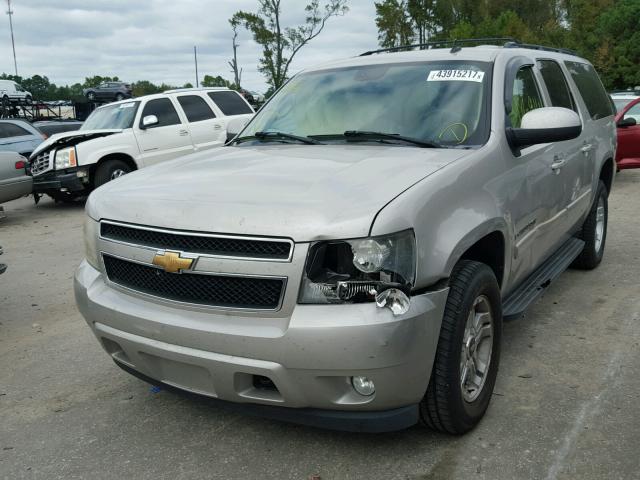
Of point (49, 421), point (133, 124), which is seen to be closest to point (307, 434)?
point (49, 421)

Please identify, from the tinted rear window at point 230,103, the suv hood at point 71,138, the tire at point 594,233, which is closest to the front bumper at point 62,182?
the suv hood at point 71,138

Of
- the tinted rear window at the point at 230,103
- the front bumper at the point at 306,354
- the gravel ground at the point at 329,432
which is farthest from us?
the tinted rear window at the point at 230,103

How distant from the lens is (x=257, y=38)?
121 feet

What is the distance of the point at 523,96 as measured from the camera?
400 cm

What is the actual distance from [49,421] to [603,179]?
5002mm

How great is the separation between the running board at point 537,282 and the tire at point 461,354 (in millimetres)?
388

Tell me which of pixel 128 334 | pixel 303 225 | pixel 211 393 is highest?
pixel 303 225

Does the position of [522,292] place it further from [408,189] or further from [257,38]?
[257,38]

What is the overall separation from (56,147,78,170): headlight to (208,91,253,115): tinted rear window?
9.54 ft

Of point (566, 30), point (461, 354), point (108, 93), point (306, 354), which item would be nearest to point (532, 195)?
point (461, 354)

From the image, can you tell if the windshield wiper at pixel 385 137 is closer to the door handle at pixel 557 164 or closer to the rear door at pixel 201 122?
the door handle at pixel 557 164

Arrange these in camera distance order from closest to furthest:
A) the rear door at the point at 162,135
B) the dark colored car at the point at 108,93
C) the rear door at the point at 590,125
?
the rear door at the point at 590,125
the rear door at the point at 162,135
the dark colored car at the point at 108,93

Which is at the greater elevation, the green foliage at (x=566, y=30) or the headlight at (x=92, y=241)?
the green foliage at (x=566, y=30)

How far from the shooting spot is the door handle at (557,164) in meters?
4.10
